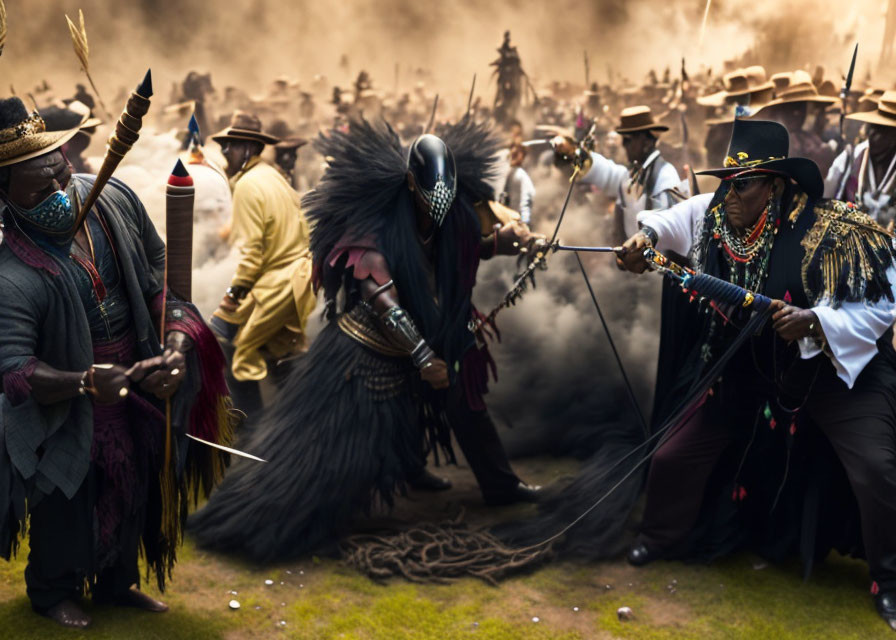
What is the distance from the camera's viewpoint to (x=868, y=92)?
23.0 ft

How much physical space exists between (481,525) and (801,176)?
2265 mm

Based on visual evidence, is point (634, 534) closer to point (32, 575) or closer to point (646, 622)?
point (646, 622)

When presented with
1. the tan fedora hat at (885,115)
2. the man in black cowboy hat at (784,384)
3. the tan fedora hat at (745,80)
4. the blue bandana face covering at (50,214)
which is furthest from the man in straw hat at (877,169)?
the blue bandana face covering at (50,214)

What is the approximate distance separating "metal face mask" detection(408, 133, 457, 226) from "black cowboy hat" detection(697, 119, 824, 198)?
114 centimetres

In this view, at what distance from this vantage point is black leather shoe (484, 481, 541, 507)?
4.96m

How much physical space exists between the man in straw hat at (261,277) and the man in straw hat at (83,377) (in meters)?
2.10

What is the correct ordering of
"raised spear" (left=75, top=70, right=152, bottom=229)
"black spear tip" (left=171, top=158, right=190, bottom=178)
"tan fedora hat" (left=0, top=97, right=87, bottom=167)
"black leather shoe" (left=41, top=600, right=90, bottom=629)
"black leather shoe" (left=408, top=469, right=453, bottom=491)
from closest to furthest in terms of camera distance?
"raised spear" (left=75, top=70, right=152, bottom=229), "tan fedora hat" (left=0, top=97, right=87, bottom=167), "black spear tip" (left=171, top=158, right=190, bottom=178), "black leather shoe" (left=41, top=600, right=90, bottom=629), "black leather shoe" (left=408, top=469, right=453, bottom=491)

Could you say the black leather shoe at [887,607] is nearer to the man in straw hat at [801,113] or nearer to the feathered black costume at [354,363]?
the feathered black costume at [354,363]

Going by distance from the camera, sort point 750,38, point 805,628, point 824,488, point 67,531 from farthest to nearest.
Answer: point 750,38 < point 824,488 < point 805,628 < point 67,531

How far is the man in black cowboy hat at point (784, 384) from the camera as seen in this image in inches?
148

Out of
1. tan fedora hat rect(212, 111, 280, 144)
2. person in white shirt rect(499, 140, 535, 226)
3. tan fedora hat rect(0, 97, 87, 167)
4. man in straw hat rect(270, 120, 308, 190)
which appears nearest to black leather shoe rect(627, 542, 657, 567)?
tan fedora hat rect(0, 97, 87, 167)

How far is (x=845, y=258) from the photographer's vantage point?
3766 millimetres

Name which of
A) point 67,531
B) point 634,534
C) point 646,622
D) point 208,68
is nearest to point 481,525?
point 634,534

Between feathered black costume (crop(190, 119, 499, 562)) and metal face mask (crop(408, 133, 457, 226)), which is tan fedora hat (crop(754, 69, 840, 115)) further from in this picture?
metal face mask (crop(408, 133, 457, 226))
